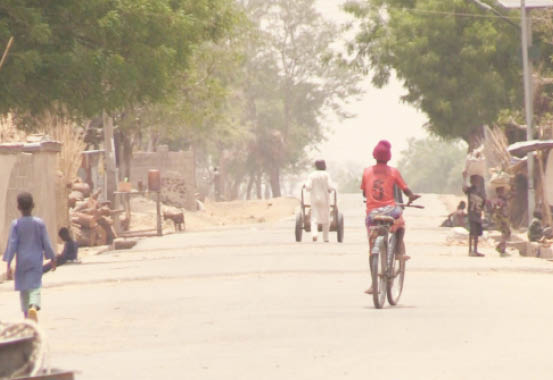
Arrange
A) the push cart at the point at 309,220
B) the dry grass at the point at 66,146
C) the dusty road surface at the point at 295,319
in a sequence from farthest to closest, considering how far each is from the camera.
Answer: the dry grass at the point at 66,146 < the push cart at the point at 309,220 < the dusty road surface at the point at 295,319

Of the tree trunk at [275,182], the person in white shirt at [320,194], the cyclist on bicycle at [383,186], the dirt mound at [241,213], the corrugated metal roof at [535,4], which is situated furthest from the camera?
the tree trunk at [275,182]

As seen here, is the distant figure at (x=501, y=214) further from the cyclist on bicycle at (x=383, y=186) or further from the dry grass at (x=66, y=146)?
the cyclist on bicycle at (x=383, y=186)

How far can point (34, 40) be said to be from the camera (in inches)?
1046

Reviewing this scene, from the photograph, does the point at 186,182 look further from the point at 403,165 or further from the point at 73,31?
the point at 403,165

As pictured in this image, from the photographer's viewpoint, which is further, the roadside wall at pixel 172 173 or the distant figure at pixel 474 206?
the roadside wall at pixel 172 173

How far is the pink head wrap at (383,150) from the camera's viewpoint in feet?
56.7

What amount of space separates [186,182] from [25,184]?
37516 mm

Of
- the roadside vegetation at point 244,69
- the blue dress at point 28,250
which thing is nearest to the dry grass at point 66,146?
the roadside vegetation at point 244,69

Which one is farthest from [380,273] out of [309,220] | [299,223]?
[309,220]

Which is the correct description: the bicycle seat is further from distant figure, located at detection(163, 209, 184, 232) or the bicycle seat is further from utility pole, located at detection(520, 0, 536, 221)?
distant figure, located at detection(163, 209, 184, 232)

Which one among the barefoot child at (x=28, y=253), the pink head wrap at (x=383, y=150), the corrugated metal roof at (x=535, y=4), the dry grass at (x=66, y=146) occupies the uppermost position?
the corrugated metal roof at (x=535, y=4)

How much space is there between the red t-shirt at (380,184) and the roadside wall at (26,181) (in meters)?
14.6

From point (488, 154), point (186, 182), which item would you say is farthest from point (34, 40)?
point (186, 182)

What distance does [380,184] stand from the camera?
56.6 feet
